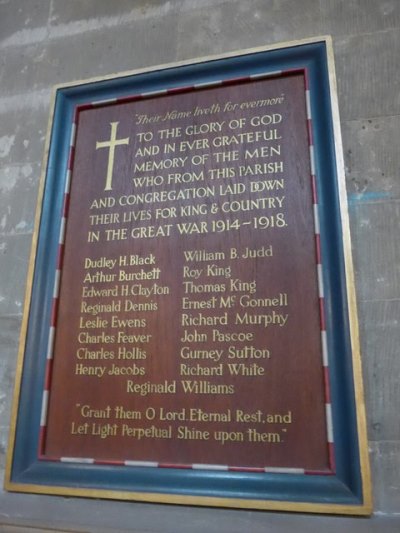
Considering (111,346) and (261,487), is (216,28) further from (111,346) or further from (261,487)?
(261,487)

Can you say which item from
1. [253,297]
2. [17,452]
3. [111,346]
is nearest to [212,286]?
[253,297]

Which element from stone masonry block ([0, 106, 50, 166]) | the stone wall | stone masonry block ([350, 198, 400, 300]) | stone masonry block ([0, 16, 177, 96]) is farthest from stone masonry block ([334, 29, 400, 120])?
stone masonry block ([0, 106, 50, 166])

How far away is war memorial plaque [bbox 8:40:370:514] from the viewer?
1.96m

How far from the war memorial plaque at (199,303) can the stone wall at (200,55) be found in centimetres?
9

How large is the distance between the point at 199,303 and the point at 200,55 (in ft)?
4.77

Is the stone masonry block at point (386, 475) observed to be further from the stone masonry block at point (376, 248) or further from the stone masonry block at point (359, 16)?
the stone masonry block at point (359, 16)

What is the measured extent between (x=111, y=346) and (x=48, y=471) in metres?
0.59

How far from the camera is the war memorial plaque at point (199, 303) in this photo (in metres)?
1.96

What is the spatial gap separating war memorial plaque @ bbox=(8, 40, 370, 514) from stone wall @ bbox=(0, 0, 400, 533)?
0.28ft

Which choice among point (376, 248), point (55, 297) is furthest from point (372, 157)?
point (55, 297)

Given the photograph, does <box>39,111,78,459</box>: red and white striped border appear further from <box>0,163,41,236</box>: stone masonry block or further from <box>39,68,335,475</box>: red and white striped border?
<box>0,163,41,236</box>: stone masonry block

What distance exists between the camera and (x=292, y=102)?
2486 millimetres

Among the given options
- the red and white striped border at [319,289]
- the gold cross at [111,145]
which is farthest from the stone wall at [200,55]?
the gold cross at [111,145]

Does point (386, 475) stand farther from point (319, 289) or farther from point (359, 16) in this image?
point (359, 16)
